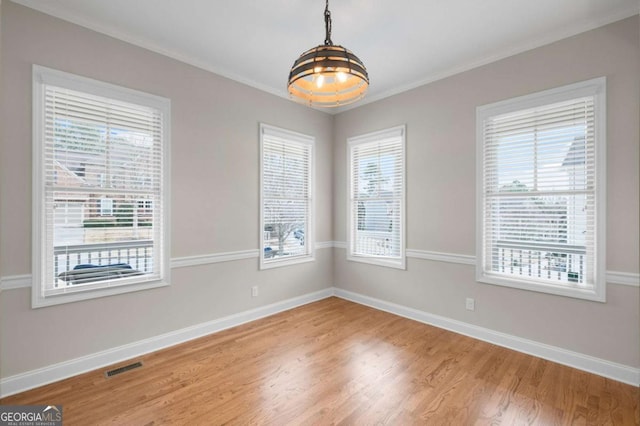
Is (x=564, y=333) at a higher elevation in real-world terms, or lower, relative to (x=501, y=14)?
lower

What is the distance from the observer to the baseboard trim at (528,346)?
95.3 inches

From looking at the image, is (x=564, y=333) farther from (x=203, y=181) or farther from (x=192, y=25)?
(x=192, y=25)

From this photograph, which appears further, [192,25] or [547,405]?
[192,25]

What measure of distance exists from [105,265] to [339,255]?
3.03 metres

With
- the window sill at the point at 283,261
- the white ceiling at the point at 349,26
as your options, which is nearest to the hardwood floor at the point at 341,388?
the window sill at the point at 283,261

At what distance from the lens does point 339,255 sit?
4707mm

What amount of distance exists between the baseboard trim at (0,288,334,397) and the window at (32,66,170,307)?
0.53 metres

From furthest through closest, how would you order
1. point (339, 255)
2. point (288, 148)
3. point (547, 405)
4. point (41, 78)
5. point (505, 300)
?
point (339, 255) → point (288, 148) → point (505, 300) → point (41, 78) → point (547, 405)

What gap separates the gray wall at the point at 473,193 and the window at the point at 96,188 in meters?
2.60

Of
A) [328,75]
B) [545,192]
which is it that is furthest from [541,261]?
[328,75]

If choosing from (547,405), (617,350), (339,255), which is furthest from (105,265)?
(617,350)

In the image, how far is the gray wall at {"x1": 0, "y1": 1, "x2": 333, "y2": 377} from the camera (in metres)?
2.25

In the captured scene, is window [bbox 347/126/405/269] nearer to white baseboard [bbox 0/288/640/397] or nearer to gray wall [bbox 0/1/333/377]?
gray wall [bbox 0/1/333/377]

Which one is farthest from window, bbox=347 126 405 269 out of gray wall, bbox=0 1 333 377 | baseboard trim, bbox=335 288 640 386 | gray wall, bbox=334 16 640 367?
baseboard trim, bbox=335 288 640 386
